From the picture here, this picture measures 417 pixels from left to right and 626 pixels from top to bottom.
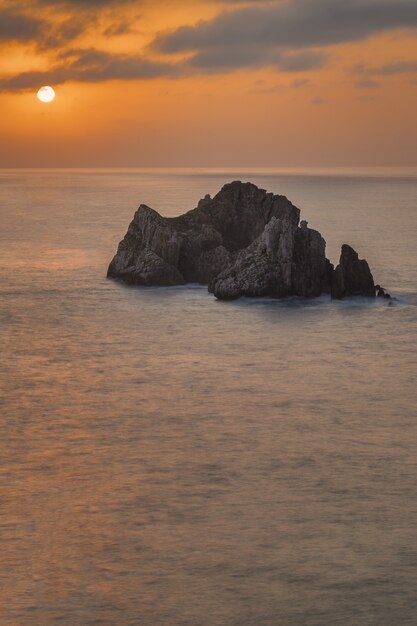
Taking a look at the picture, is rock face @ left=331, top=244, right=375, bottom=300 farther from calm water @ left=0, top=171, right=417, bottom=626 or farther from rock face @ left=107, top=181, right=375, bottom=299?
calm water @ left=0, top=171, right=417, bottom=626

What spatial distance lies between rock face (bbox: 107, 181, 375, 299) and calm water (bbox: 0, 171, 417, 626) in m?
1.66

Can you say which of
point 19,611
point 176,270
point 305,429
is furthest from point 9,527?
point 176,270

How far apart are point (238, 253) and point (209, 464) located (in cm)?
3211

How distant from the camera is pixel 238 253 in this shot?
192ft

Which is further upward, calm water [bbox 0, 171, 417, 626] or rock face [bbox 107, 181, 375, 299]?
rock face [bbox 107, 181, 375, 299]

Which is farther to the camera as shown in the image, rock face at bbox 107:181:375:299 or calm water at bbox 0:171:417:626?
rock face at bbox 107:181:375:299

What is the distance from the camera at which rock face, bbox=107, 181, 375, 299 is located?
55.0m

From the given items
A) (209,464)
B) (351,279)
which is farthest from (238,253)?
(209,464)

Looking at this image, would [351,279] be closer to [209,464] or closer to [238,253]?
[238,253]

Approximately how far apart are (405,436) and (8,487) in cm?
1225

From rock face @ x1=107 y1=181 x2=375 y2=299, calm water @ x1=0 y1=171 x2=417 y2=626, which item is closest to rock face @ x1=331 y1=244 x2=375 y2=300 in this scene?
rock face @ x1=107 y1=181 x2=375 y2=299

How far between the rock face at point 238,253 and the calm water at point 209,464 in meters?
1.66

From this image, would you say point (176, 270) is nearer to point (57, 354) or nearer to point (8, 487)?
point (57, 354)

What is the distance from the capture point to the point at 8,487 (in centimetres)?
2517
